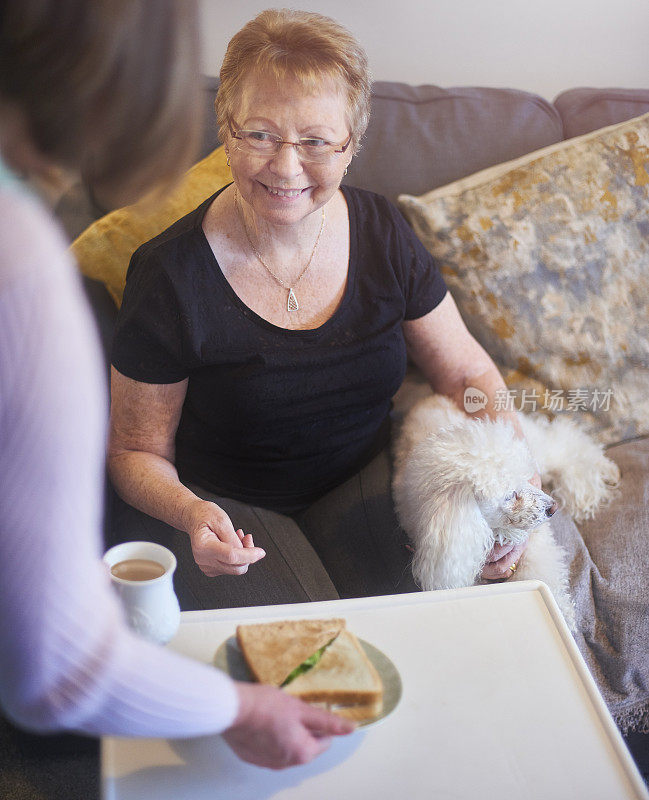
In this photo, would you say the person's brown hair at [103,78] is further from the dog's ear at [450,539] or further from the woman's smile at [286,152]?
the dog's ear at [450,539]

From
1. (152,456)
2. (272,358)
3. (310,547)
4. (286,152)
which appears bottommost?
(310,547)

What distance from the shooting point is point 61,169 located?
446 millimetres

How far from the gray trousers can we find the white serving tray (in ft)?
0.31

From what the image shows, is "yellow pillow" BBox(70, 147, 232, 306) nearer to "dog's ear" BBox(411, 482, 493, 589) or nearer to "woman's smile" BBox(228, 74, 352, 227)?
"woman's smile" BBox(228, 74, 352, 227)

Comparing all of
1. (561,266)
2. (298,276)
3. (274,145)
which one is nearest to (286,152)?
(274,145)

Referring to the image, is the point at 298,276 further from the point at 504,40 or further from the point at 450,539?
the point at 504,40

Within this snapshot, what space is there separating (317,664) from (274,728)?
0.11 metres

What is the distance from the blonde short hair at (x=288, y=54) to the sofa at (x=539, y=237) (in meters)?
0.33

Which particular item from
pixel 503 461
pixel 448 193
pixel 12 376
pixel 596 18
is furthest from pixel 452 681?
pixel 596 18

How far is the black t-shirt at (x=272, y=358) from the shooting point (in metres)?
0.89

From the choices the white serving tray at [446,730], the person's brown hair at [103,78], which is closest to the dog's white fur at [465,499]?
the white serving tray at [446,730]

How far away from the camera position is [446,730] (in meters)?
0.68

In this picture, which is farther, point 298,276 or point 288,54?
point 298,276

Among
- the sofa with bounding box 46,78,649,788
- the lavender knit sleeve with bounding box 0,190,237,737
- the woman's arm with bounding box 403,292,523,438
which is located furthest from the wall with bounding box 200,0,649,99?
the lavender knit sleeve with bounding box 0,190,237,737
